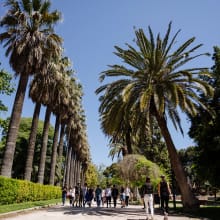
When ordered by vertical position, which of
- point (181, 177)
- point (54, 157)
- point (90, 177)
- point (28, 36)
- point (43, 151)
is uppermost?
point (90, 177)

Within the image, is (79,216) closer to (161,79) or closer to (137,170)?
(161,79)

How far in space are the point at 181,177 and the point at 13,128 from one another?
11.4 meters

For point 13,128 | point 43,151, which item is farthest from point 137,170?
point 13,128

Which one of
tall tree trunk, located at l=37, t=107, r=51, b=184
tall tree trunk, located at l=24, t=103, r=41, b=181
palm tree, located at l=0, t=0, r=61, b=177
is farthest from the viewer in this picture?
tall tree trunk, located at l=37, t=107, r=51, b=184

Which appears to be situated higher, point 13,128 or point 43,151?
point 43,151

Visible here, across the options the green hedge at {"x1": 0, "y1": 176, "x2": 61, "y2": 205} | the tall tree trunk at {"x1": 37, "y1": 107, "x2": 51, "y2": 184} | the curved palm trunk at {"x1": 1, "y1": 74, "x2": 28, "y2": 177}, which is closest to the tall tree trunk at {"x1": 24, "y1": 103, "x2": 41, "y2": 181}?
the green hedge at {"x1": 0, "y1": 176, "x2": 61, "y2": 205}

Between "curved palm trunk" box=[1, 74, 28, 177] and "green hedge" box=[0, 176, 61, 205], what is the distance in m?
1.07

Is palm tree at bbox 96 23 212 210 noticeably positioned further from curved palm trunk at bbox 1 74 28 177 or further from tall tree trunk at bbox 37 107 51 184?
tall tree trunk at bbox 37 107 51 184

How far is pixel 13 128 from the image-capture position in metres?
20.0

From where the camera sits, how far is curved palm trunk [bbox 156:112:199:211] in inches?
706

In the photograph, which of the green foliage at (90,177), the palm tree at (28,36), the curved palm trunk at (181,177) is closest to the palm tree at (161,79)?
the curved palm trunk at (181,177)

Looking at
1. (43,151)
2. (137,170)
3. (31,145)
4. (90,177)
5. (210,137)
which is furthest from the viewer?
(90,177)

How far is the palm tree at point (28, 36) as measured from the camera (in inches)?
858

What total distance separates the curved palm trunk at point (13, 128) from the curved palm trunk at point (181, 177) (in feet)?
31.0
